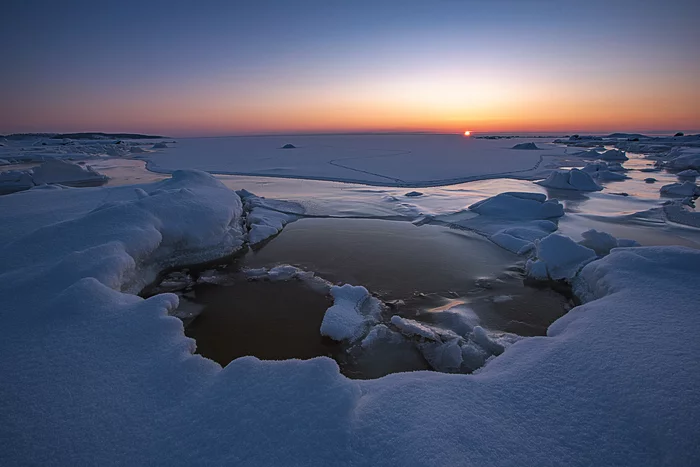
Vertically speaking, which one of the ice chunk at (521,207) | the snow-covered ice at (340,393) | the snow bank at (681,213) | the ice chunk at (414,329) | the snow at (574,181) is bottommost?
the ice chunk at (414,329)

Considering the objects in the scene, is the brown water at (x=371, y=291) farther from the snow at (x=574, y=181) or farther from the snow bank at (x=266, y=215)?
the snow at (x=574, y=181)

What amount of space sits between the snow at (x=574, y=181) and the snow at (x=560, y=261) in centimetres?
855

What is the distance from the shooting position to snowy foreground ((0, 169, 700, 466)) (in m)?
1.78

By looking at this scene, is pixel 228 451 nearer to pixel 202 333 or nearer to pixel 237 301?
pixel 202 333

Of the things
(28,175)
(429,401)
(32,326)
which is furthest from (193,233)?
(28,175)

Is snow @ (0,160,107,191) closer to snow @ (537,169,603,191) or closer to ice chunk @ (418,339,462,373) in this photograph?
ice chunk @ (418,339,462,373)

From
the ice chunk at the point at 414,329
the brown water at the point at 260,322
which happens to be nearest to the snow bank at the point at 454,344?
the ice chunk at the point at 414,329

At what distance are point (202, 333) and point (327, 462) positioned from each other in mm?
2434

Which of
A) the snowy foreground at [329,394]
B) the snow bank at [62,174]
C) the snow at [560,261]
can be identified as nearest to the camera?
the snowy foreground at [329,394]

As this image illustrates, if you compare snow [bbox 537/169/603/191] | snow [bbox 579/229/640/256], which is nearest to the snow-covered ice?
snow [bbox 579/229/640/256]

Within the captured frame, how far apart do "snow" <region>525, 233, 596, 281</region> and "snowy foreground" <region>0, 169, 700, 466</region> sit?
109cm

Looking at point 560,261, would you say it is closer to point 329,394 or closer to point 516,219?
point 516,219

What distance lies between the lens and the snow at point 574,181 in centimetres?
1180

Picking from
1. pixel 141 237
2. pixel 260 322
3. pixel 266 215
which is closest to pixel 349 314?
pixel 260 322
